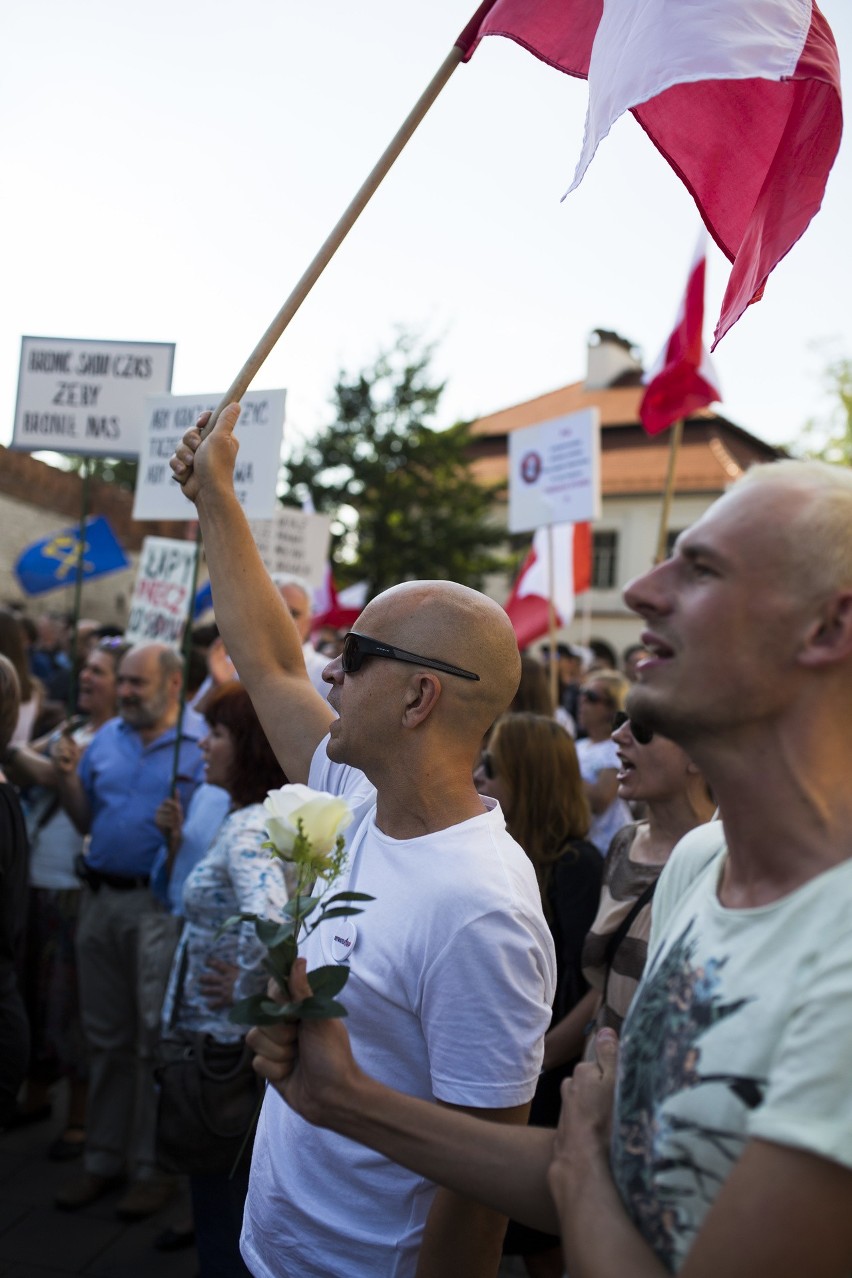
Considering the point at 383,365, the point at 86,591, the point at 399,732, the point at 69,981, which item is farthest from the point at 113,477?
the point at 399,732

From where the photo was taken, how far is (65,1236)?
4.02m

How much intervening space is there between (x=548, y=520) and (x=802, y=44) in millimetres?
6221

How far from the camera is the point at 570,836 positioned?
3822mm

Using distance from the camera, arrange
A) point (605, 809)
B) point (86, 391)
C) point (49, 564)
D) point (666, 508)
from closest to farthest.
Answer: point (605, 809) < point (86, 391) < point (666, 508) < point (49, 564)

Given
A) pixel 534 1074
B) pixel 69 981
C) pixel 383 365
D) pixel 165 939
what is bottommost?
pixel 69 981

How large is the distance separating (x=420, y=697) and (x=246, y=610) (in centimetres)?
66

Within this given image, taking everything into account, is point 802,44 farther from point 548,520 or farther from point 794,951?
point 548,520

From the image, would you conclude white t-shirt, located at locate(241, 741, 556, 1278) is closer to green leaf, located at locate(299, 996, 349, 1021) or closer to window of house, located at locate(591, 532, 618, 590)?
→ green leaf, located at locate(299, 996, 349, 1021)

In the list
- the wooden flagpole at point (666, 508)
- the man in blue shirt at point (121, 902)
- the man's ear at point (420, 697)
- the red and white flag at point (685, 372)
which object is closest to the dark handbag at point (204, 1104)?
the man in blue shirt at point (121, 902)

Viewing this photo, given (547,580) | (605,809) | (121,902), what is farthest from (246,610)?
(547,580)

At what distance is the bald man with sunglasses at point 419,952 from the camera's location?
5.89 feet

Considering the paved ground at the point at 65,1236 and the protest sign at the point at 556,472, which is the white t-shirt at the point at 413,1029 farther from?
the protest sign at the point at 556,472

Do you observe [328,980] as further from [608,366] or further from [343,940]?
[608,366]

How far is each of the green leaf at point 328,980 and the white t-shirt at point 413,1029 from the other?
0.45 m
